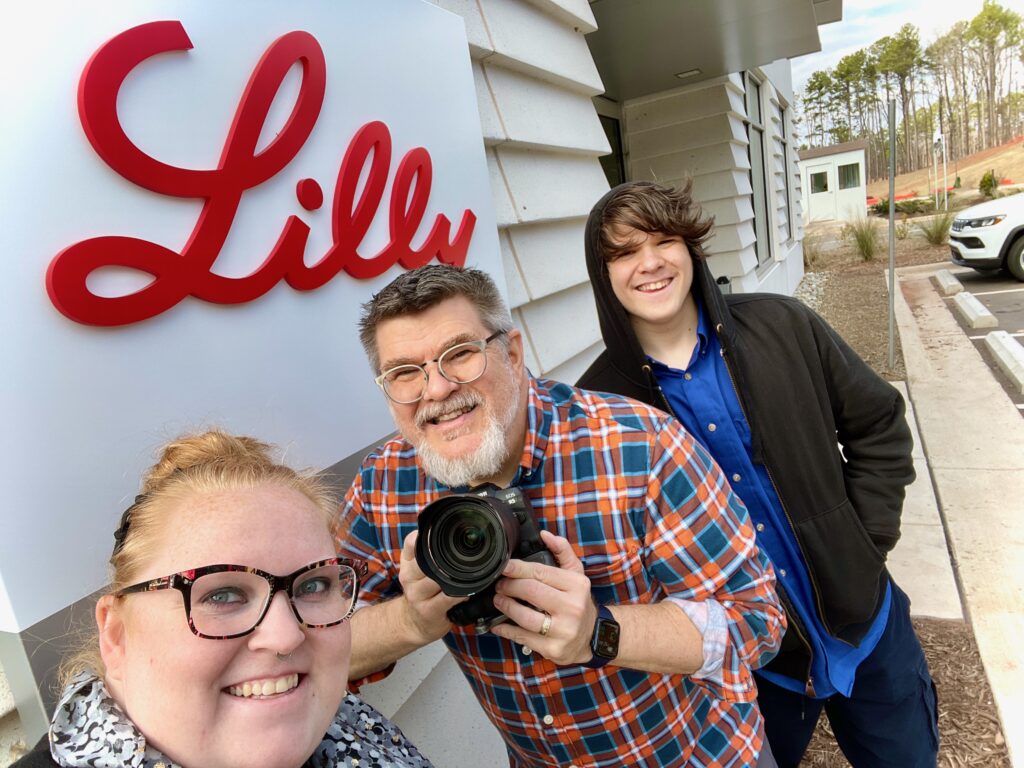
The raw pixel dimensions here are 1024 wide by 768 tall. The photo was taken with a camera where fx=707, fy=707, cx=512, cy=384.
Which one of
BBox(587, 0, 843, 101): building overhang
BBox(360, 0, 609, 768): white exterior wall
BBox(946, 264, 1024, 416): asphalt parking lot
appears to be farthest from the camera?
BBox(946, 264, 1024, 416): asphalt parking lot

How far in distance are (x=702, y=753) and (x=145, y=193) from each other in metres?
1.44

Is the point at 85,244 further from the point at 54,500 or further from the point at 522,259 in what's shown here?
the point at 522,259

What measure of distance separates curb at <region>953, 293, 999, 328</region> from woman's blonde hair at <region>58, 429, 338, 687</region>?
891 centimetres

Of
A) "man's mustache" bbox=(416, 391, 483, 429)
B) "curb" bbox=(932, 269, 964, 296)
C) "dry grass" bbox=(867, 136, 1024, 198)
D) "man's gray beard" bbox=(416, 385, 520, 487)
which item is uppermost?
"man's mustache" bbox=(416, 391, 483, 429)

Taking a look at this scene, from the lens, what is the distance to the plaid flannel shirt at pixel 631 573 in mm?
1332

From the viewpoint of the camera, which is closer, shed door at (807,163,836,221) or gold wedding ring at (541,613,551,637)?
gold wedding ring at (541,613,551,637)

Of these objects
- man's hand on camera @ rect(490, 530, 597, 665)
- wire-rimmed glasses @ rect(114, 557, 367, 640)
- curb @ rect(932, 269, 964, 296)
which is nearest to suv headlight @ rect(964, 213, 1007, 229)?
curb @ rect(932, 269, 964, 296)

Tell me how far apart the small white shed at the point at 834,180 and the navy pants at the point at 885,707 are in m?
30.1

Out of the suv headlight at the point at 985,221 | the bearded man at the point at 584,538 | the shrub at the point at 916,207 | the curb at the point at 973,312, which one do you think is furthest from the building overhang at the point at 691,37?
the shrub at the point at 916,207

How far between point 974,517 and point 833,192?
96.9 feet

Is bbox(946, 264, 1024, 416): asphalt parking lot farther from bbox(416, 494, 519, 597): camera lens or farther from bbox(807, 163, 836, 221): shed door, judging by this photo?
bbox(807, 163, 836, 221): shed door

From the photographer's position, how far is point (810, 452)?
1.80 meters

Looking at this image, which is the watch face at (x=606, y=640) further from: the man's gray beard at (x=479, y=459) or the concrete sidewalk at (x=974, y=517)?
the concrete sidewalk at (x=974, y=517)

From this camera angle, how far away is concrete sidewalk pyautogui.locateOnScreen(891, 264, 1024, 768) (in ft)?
9.41
